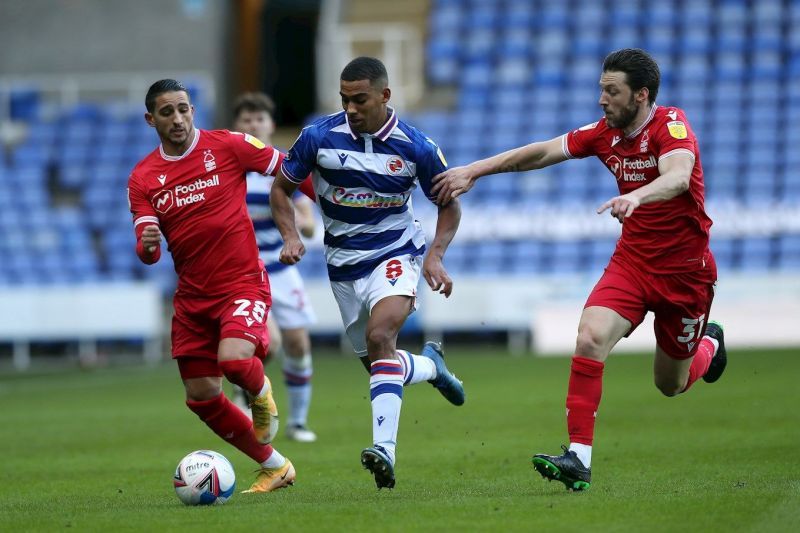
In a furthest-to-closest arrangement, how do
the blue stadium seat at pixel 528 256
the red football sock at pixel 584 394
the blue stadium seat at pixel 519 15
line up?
the blue stadium seat at pixel 519 15, the blue stadium seat at pixel 528 256, the red football sock at pixel 584 394

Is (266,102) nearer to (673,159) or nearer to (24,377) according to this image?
(673,159)

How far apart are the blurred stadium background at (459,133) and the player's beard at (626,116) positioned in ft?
43.7

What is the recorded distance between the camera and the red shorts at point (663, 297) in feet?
24.5

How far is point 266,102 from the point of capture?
37.1 ft

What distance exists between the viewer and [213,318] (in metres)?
7.73

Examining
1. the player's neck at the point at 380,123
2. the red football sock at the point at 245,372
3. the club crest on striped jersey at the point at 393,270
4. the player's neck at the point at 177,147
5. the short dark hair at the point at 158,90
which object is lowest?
the red football sock at the point at 245,372

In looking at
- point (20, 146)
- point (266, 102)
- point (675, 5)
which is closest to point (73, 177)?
point (20, 146)

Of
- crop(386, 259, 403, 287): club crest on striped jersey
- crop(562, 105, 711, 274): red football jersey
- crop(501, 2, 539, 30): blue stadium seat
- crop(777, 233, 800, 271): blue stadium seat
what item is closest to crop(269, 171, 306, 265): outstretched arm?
crop(386, 259, 403, 287): club crest on striped jersey

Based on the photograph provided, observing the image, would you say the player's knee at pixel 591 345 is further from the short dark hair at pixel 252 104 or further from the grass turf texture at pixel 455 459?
the short dark hair at pixel 252 104

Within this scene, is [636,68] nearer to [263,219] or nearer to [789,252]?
[263,219]

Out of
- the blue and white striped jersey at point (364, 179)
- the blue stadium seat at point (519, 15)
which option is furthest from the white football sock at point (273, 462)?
the blue stadium seat at point (519, 15)

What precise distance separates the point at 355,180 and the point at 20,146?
20490 millimetres

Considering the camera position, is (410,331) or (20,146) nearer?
(410,331)

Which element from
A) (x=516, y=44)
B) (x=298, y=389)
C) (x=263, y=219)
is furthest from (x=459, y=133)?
(x=298, y=389)
